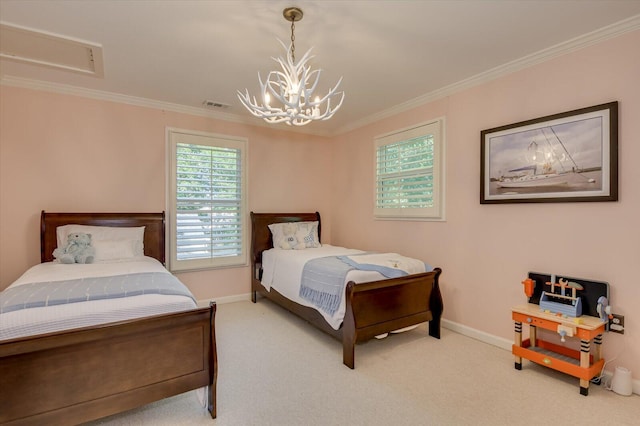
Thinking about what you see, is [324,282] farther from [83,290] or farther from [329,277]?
[83,290]

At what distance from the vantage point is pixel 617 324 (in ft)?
7.52

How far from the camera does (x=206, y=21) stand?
225 centimetres

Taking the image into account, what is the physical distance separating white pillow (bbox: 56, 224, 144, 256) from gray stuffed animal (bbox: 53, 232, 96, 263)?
0.07 metres

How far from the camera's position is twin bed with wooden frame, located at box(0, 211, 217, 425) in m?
1.52

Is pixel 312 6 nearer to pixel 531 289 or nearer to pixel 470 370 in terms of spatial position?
pixel 531 289

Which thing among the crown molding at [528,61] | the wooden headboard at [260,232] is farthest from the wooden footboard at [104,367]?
the crown molding at [528,61]

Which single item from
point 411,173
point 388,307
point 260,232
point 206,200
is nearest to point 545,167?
point 411,173

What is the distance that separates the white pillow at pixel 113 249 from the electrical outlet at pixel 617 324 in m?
4.21

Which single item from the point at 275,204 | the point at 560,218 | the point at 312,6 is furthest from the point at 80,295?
the point at 560,218

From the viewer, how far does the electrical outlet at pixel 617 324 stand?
228cm

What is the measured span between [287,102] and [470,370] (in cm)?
250

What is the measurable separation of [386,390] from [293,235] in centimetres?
244

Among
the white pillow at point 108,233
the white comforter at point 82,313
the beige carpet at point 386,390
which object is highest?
the white pillow at point 108,233

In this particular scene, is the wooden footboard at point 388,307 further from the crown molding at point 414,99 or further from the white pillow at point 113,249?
the white pillow at point 113,249
